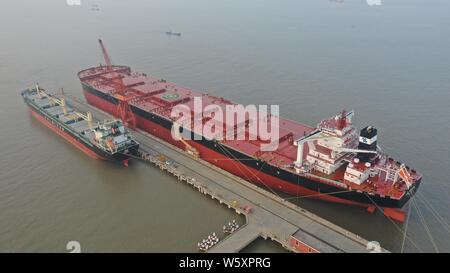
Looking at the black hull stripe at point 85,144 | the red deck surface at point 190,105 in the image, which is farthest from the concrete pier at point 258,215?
the red deck surface at point 190,105

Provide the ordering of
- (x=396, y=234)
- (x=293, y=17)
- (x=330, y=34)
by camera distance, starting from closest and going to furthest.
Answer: (x=396, y=234)
(x=330, y=34)
(x=293, y=17)

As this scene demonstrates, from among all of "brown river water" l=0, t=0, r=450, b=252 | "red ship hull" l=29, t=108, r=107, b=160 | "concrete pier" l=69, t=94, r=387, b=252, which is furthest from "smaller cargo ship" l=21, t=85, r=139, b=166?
"concrete pier" l=69, t=94, r=387, b=252

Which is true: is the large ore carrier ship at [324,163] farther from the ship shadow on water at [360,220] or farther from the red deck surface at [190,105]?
the ship shadow on water at [360,220]

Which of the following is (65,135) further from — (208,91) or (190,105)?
(208,91)

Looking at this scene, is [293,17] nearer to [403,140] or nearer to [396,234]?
[403,140]

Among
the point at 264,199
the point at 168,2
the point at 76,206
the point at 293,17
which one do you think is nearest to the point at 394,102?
the point at 264,199

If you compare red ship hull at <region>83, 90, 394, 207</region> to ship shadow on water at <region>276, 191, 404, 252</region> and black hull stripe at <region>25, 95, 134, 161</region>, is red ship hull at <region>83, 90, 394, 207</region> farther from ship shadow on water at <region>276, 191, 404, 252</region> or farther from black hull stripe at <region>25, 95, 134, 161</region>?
black hull stripe at <region>25, 95, 134, 161</region>
